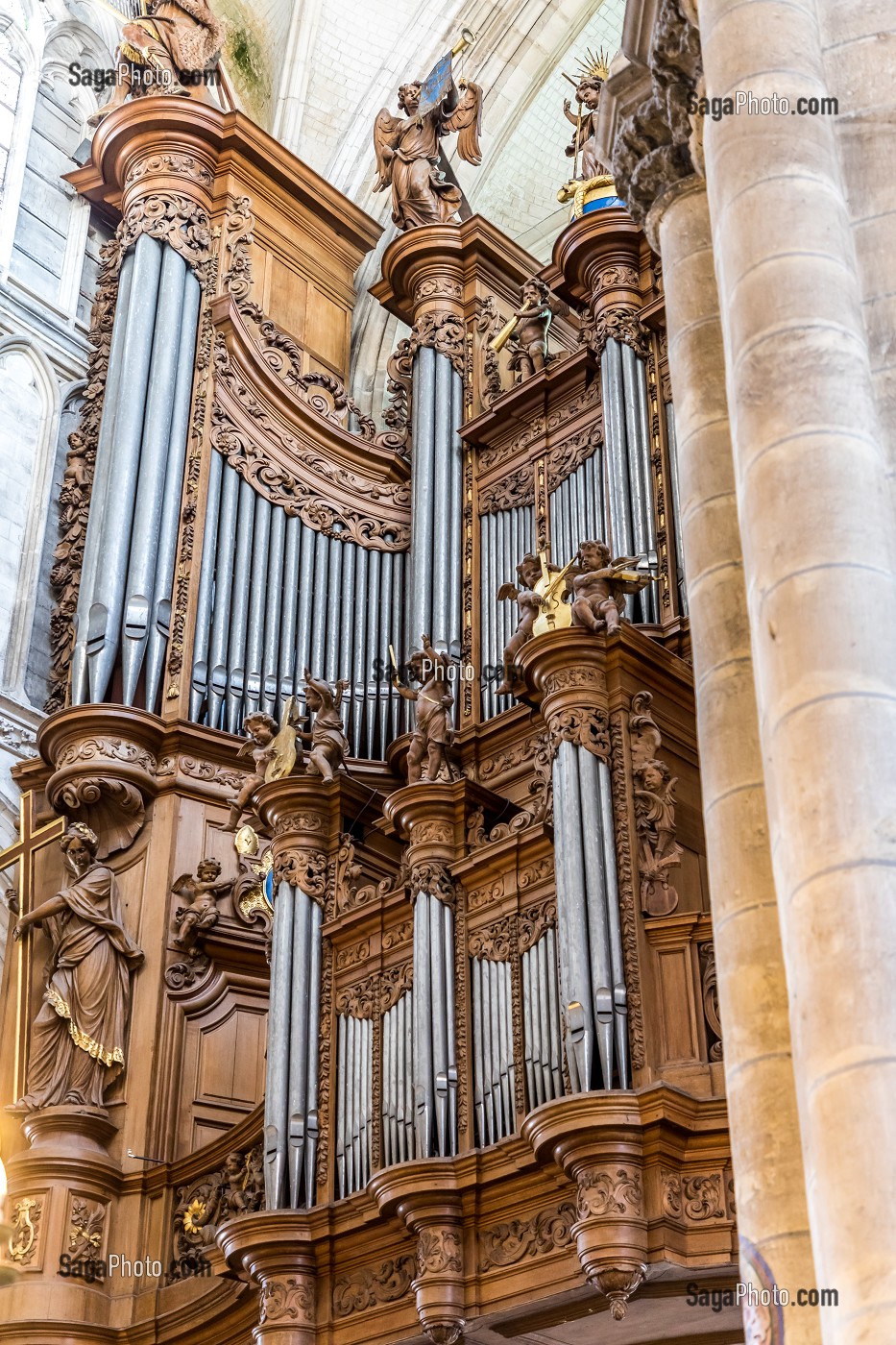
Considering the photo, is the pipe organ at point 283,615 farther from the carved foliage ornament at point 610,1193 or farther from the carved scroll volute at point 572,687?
the carved foliage ornament at point 610,1193

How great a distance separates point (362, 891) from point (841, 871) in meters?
6.35

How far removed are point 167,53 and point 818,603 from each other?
13.8m

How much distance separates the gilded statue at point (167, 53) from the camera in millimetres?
16844

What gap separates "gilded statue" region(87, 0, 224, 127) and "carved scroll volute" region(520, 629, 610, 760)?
28.4 feet

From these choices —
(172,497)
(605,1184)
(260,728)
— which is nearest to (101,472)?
(172,497)

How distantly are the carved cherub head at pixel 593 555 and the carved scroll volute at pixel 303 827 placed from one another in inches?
74.5

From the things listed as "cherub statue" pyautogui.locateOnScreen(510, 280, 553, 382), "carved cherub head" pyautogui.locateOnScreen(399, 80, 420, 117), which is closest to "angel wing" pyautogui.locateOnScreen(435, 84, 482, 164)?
"carved cherub head" pyautogui.locateOnScreen(399, 80, 420, 117)

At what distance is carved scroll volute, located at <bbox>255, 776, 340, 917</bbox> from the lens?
431 inches

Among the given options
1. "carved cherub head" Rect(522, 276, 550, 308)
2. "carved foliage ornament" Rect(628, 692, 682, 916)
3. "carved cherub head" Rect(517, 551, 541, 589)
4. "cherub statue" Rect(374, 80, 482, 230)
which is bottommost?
"carved foliage ornament" Rect(628, 692, 682, 916)

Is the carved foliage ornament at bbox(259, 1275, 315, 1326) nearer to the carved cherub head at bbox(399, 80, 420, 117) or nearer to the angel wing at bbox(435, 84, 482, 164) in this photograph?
the angel wing at bbox(435, 84, 482, 164)

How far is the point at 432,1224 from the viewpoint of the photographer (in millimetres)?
9109

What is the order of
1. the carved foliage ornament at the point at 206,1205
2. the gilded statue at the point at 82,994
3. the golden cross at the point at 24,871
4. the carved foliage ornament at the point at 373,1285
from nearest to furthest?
1. the carved foliage ornament at the point at 373,1285
2. the carved foliage ornament at the point at 206,1205
3. the gilded statue at the point at 82,994
4. the golden cross at the point at 24,871

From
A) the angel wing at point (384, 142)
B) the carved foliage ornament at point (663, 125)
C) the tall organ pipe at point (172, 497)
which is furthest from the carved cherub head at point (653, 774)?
the angel wing at point (384, 142)

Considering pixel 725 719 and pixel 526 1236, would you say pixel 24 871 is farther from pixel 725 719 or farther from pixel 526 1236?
pixel 725 719
